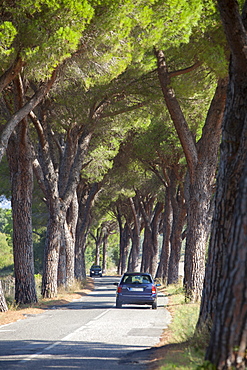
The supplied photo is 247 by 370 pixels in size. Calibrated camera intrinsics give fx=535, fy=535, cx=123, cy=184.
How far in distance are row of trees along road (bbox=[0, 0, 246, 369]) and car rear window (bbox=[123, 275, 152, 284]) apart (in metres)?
2.42

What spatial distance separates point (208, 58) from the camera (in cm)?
1491

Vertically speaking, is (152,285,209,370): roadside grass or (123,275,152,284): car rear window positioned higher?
(123,275,152,284): car rear window

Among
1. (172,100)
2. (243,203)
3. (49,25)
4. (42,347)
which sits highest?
(49,25)

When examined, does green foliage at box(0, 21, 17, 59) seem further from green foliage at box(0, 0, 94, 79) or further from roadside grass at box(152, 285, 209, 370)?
roadside grass at box(152, 285, 209, 370)

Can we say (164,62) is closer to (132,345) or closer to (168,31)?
(168,31)

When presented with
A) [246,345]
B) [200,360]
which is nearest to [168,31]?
[200,360]

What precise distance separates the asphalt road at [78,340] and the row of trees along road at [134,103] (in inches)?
66.2

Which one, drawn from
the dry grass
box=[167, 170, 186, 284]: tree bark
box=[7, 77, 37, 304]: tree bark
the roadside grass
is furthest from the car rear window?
box=[167, 170, 186, 284]: tree bark

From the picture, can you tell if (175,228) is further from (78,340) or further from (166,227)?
(78,340)

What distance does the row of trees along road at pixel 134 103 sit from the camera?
26.9ft

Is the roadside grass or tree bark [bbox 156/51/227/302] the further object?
tree bark [bbox 156/51/227/302]

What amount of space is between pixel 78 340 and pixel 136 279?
10508mm

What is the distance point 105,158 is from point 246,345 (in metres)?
24.6

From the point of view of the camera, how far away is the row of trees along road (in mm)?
8203
